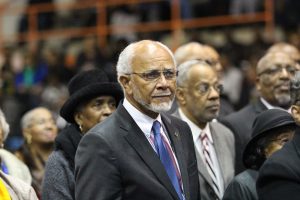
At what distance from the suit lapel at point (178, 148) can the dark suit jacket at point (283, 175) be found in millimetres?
601

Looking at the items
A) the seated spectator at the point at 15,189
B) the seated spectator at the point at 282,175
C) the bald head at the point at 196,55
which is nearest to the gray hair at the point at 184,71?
the bald head at the point at 196,55

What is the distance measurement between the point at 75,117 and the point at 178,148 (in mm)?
1200

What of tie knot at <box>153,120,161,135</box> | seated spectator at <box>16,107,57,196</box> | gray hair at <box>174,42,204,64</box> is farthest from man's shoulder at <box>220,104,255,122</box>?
tie knot at <box>153,120,161,135</box>

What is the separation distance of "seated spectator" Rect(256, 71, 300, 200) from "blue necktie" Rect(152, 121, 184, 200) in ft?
1.94

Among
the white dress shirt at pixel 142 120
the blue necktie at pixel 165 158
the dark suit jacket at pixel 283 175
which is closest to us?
the dark suit jacket at pixel 283 175

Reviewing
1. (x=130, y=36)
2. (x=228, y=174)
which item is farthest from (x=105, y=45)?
(x=228, y=174)

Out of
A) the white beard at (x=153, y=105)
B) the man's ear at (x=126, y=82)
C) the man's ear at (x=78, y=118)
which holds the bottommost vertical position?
the man's ear at (x=78, y=118)

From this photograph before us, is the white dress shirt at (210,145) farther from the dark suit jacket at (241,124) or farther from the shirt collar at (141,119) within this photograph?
the shirt collar at (141,119)

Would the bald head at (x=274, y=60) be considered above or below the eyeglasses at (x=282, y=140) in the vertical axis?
above

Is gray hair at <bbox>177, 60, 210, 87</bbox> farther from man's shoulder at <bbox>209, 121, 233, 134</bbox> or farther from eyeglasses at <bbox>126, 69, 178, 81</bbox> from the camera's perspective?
eyeglasses at <bbox>126, 69, 178, 81</bbox>

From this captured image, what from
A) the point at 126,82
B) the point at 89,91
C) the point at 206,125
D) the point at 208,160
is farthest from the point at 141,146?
the point at 206,125

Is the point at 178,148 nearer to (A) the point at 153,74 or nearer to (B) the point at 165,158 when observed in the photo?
(B) the point at 165,158

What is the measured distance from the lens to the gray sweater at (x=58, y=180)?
21.6 feet

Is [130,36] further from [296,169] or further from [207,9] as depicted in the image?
[296,169]
